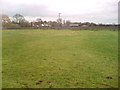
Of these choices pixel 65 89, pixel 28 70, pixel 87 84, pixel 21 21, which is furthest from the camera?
pixel 21 21

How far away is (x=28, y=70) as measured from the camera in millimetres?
6457

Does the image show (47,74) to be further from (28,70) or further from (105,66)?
(105,66)

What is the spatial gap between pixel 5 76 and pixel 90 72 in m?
2.95

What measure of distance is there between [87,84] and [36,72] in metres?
2.11

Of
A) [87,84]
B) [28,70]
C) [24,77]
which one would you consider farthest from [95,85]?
[28,70]

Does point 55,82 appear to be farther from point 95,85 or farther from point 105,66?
point 105,66

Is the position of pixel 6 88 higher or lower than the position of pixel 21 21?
lower

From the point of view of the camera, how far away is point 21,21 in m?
70.8

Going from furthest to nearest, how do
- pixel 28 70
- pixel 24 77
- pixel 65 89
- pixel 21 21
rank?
pixel 21 21
pixel 28 70
pixel 24 77
pixel 65 89

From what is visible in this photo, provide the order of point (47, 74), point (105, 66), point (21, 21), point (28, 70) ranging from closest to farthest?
point (47, 74), point (28, 70), point (105, 66), point (21, 21)

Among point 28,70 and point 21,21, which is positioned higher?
point 21,21

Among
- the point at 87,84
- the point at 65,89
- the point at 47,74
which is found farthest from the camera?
the point at 47,74

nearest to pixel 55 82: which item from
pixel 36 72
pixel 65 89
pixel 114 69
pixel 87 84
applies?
pixel 65 89

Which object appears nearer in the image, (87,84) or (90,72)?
(87,84)
